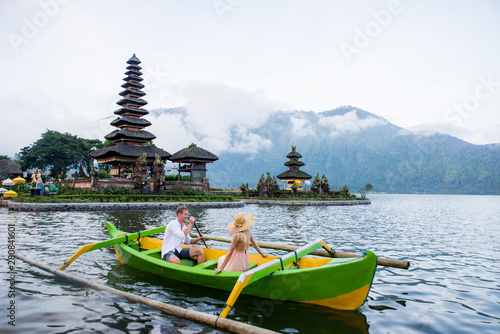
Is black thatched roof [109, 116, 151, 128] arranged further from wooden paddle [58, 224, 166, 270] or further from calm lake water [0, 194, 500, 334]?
wooden paddle [58, 224, 166, 270]

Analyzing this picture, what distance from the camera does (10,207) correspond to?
1111 inches

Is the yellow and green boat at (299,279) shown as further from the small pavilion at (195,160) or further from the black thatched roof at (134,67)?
the black thatched roof at (134,67)

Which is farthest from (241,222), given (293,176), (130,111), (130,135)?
(130,111)

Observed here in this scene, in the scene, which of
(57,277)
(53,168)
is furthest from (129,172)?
(57,277)

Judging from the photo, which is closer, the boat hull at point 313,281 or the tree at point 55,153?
the boat hull at point 313,281

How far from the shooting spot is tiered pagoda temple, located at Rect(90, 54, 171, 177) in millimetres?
46344

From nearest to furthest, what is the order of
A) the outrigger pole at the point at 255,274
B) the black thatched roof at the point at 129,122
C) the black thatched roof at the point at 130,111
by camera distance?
the outrigger pole at the point at 255,274
the black thatched roof at the point at 129,122
the black thatched roof at the point at 130,111

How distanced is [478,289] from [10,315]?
34.4ft

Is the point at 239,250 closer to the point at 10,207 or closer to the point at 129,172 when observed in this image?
the point at 10,207

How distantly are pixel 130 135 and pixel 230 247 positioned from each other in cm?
4687

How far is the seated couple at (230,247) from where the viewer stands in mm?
6562

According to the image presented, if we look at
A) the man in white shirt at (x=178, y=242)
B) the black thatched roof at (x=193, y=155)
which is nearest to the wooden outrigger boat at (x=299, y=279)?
the man in white shirt at (x=178, y=242)

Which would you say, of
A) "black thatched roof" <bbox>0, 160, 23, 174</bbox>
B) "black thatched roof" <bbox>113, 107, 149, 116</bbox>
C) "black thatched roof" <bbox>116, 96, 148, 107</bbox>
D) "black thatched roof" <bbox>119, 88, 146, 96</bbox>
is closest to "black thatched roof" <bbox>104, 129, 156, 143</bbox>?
"black thatched roof" <bbox>113, 107, 149, 116</bbox>

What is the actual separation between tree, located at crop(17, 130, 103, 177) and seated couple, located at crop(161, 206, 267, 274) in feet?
190
